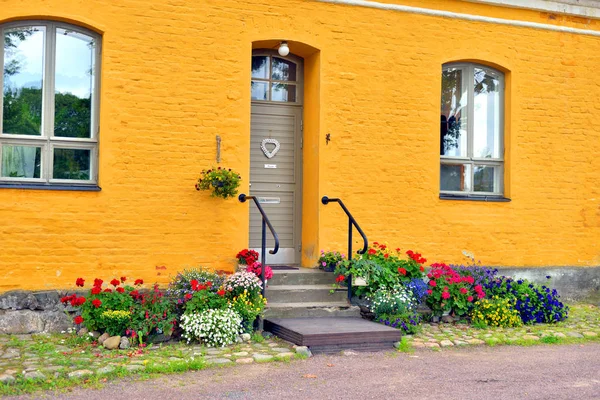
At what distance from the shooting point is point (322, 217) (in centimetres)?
952

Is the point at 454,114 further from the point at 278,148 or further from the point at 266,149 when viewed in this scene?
the point at 266,149

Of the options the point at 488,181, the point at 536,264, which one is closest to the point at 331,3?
the point at 488,181

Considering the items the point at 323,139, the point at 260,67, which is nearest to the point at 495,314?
the point at 323,139

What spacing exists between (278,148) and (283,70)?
45.1 inches

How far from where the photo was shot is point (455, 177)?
1067 centimetres

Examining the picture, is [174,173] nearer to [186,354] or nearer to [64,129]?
[64,129]

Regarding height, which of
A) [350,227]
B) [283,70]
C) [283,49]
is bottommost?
[350,227]

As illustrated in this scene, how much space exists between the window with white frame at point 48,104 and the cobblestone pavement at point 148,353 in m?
2.03

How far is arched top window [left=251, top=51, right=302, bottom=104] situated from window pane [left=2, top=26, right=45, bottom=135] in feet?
9.42

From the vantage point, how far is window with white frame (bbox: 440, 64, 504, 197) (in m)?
10.6

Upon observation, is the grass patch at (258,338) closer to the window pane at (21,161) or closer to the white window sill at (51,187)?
the white window sill at (51,187)

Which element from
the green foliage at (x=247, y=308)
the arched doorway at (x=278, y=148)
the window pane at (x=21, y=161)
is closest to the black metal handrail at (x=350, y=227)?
the arched doorway at (x=278, y=148)

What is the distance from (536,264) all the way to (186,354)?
609 centimetres

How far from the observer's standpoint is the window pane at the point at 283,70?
1001 centimetres
